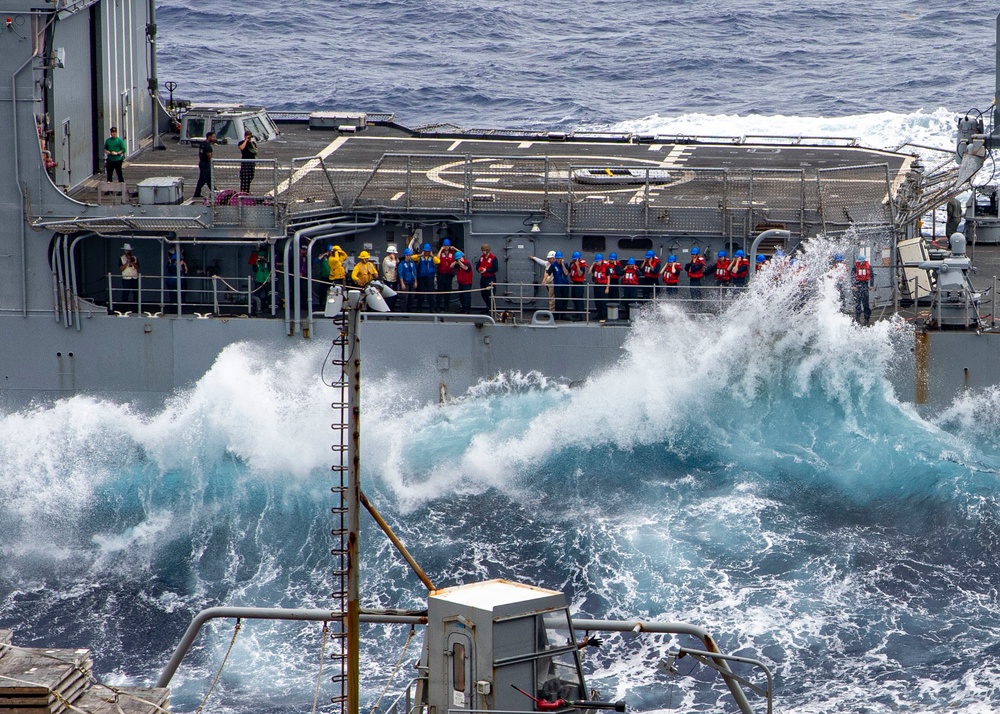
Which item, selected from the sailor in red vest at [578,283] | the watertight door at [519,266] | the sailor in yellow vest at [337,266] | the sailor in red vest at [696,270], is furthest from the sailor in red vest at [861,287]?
the sailor in yellow vest at [337,266]

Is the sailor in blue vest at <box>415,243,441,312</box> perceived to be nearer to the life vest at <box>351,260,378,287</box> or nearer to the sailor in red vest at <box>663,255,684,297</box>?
the life vest at <box>351,260,378,287</box>

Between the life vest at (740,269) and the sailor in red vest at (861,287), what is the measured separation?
7.31 feet

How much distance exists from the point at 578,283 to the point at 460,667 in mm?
19576

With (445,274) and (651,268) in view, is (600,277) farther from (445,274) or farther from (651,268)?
(445,274)

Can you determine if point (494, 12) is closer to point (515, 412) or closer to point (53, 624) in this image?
point (515, 412)

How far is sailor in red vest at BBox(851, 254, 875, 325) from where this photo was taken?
115ft

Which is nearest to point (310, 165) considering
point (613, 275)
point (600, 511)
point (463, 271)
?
point (463, 271)

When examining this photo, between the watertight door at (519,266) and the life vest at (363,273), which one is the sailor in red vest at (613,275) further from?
the life vest at (363,273)

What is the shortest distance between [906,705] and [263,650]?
35.2ft

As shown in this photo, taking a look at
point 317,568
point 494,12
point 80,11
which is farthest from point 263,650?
point 494,12

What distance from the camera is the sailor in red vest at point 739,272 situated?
3575 centimetres

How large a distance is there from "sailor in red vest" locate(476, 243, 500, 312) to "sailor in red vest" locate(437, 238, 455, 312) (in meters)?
0.62

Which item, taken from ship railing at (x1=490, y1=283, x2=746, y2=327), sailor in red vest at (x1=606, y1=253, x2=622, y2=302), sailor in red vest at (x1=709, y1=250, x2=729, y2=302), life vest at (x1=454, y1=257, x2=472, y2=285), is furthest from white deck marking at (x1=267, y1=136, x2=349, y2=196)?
sailor in red vest at (x1=709, y1=250, x2=729, y2=302)

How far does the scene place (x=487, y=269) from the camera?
36.4 meters
